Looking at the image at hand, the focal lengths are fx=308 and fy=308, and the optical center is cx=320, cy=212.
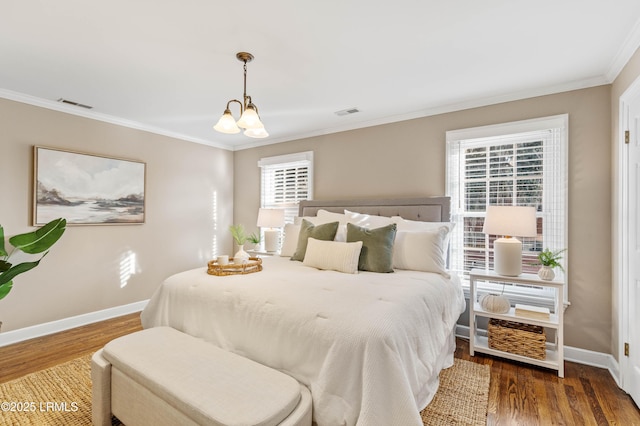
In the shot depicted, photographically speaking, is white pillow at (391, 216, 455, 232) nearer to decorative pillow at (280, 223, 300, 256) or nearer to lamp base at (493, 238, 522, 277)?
lamp base at (493, 238, 522, 277)

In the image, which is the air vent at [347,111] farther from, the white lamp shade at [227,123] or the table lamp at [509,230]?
the table lamp at [509,230]

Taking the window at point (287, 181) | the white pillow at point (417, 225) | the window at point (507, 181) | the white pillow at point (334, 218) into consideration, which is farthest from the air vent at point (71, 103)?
the window at point (507, 181)

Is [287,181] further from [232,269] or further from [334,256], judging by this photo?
[232,269]

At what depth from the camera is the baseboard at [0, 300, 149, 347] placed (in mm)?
3025

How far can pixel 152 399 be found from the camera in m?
1.54

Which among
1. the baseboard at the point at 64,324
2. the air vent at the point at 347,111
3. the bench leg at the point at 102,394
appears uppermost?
the air vent at the point at 347,111

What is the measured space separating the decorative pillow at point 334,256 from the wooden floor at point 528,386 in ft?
4.38

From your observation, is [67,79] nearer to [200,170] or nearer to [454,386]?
[200,170]

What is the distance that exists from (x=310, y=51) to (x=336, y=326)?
1.92m

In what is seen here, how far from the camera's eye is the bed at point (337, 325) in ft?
4.77

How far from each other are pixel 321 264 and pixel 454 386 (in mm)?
1367

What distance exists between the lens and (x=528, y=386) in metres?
2.31

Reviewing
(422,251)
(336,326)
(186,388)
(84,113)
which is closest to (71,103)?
(84,113)

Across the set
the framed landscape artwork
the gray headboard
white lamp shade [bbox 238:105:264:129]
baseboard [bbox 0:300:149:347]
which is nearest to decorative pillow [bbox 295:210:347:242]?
the gray headboard
